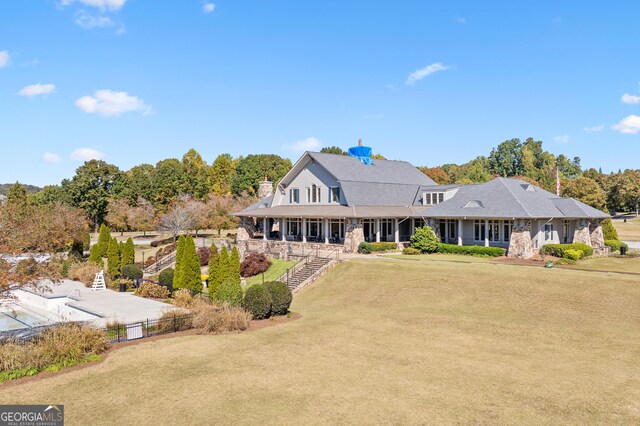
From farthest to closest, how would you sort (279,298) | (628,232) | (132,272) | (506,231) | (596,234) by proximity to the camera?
1. (628,232)
2. (596,234)
3. (506,231)
4. (132,272)
5. (279,298)

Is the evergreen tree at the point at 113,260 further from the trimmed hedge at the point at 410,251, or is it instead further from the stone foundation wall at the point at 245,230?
the trimmed hedge at the point at 410,251

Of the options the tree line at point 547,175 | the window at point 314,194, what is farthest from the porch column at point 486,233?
the tree line at point 547,175

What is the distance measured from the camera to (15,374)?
13953mm

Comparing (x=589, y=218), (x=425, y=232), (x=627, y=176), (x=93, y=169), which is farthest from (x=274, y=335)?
(x=627, y=176)

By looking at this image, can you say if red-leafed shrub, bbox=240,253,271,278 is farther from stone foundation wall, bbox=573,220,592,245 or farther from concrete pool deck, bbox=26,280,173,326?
stone foundation wall, bbox=573,220,592,245

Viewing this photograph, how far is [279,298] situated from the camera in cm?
2214

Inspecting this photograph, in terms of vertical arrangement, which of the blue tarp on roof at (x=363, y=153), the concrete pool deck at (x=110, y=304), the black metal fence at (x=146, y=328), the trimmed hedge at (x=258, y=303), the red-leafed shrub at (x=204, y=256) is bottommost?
the concrete pool deck at (x=110, y=304)

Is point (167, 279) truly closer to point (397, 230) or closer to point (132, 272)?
point (132, 272)

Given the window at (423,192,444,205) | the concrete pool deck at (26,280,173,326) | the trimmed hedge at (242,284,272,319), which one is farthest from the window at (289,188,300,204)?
the trimmed hedge at (242,284,272,319)

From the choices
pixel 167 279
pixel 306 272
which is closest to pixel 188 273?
pixel 167 279

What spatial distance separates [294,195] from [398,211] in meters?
12.3

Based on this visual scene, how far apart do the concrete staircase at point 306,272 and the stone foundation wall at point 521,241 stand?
548 inches

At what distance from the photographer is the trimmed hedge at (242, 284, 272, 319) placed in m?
21.5

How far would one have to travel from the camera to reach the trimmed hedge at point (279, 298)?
22.0 metres
